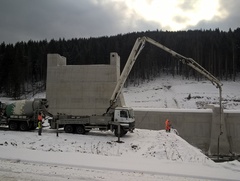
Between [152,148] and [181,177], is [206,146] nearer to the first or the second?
[152,148]

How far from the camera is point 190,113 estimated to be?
32.5m

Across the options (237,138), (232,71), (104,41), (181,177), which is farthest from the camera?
(104,41)

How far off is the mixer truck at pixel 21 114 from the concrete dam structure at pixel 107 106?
1090 centimetres

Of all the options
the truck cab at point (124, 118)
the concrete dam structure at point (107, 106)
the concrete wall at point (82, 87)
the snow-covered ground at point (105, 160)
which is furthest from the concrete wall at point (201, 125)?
the truck cab at point (124, 118)

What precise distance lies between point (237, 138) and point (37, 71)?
68.8 metres

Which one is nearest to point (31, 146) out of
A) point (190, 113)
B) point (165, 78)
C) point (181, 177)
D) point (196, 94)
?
point (181, 177)

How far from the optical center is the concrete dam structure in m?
31.4

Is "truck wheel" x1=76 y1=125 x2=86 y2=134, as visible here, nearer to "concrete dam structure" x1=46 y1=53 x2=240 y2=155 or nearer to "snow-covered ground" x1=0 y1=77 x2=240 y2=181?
"snow-covered ground" x1=0 y1=77 x2=240 y2=181

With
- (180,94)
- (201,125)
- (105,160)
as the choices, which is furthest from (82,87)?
(180,94)

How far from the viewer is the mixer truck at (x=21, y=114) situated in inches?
877

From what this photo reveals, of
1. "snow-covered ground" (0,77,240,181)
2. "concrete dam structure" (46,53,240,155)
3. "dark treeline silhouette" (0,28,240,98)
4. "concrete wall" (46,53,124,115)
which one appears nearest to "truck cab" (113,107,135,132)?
"snow-covered ground" (0,77,240,181)

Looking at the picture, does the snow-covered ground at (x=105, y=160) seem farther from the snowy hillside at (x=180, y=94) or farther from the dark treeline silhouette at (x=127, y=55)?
the dark treeline silhouette at (x=127, y=55)

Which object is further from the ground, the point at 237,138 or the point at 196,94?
the point at 196,94

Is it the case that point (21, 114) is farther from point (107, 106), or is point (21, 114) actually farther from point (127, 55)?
point (127, 55)
